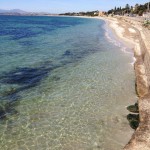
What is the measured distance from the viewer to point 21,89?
690 inches

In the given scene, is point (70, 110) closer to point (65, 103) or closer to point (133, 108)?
point (65, 103)

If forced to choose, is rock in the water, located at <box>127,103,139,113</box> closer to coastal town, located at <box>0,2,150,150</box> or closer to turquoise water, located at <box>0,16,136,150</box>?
coastal town, located at <box>0,2,150,150</box>

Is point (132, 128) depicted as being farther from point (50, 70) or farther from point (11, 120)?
point (50, 70)

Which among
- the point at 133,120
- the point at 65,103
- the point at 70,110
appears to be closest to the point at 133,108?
the point at 133,120

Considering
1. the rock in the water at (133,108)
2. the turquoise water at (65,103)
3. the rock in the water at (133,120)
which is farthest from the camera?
the rock in the water at (133,108)

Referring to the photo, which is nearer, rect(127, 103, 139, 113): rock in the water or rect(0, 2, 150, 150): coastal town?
rect(0, 2, 150, 150): coastal town

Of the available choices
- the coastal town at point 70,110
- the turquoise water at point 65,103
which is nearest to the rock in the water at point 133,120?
the coastal town at point 70,110

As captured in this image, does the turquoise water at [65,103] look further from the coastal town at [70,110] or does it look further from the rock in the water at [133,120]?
the rock in the water at [133,120]

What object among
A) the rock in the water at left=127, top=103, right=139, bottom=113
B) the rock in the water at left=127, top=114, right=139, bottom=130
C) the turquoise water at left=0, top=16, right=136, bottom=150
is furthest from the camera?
the rock in the water at left=127, top=103, right=139, bottom=113

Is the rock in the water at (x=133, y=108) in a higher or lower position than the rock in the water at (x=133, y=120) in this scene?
higher

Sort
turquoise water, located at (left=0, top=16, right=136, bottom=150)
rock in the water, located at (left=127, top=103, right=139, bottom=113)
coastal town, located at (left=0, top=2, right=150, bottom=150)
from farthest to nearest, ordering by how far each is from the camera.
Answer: rock in the water, located at (left=127, top=103, right=139, bottom=113)
turquoise water, located at (left=0, top=16, right=136, bottom=150)
coastal town, located at (left=0, top=2, right=150, bottom=150)

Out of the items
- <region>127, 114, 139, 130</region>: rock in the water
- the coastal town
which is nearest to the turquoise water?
the coastal town

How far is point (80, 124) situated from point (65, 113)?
1.41 metres

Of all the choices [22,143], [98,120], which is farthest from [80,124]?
[22,143]
